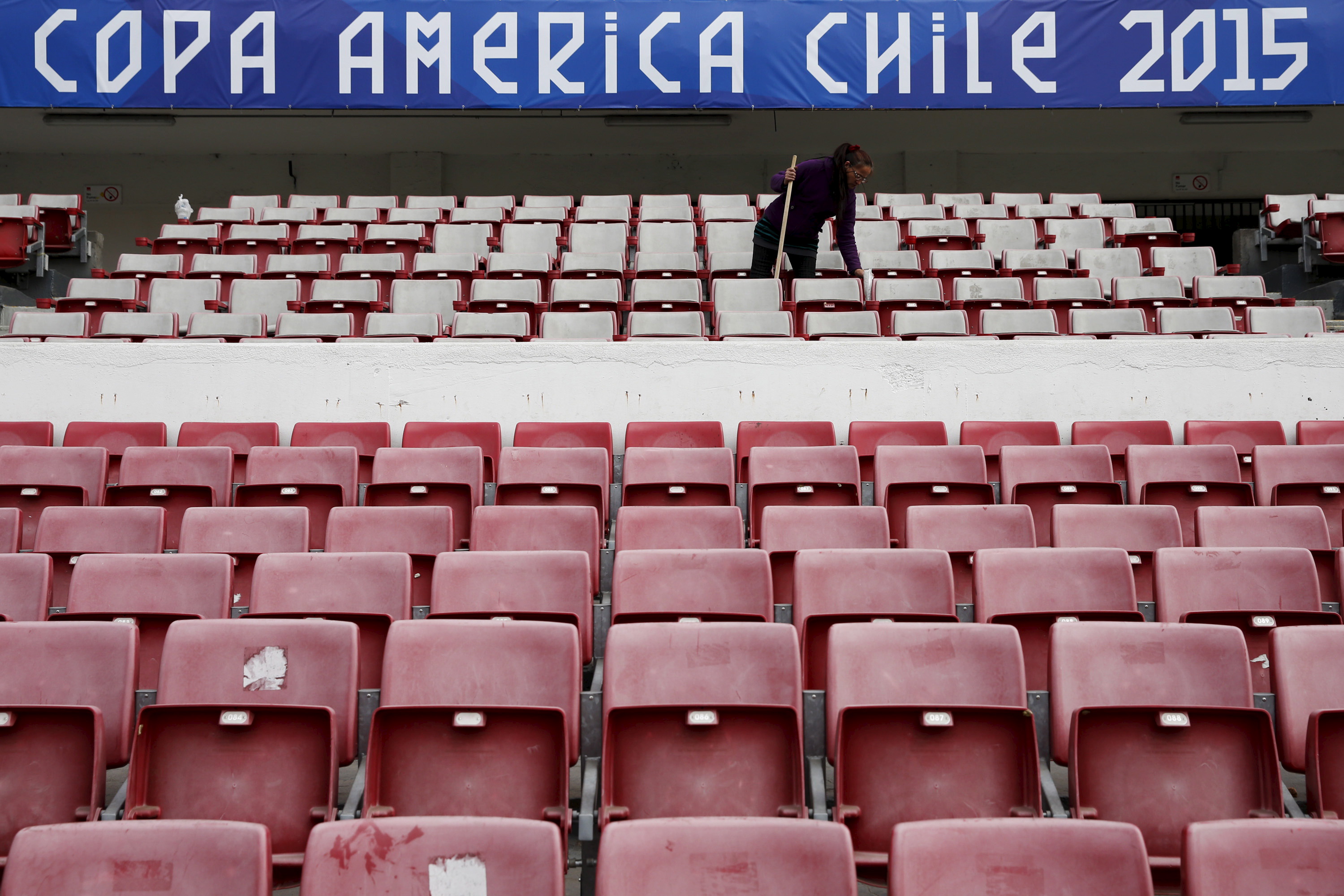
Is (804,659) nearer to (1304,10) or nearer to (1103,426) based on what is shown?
(1103,426)

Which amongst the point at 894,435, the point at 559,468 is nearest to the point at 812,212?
the point at 894,435

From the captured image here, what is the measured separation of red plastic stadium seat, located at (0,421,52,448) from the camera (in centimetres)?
336

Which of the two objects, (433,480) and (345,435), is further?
(345,435)

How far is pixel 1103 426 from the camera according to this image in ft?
11.3

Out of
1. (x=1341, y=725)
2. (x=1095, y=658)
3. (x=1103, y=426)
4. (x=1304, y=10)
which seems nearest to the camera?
(x=1341, y=725)

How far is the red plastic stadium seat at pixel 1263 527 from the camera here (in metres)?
2.59

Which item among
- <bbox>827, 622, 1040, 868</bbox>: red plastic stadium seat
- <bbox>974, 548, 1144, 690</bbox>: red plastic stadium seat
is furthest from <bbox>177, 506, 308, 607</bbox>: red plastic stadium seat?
<bbox>974, 548, 1144, 690</bbox>: red plastic stadium seat

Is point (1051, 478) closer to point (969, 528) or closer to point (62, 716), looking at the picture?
point (969, 528)

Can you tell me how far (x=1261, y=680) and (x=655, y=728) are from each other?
1.30m

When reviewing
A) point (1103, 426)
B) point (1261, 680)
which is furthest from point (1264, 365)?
point (1261, 680)

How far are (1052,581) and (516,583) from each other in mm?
1176

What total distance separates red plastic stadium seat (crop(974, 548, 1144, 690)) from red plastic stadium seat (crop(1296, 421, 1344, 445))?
143 cm

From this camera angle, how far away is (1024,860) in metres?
1.34

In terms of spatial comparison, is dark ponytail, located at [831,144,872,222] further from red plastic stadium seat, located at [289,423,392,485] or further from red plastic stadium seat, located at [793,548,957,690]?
red plastic stadium seat, located at [793,548,957,690]
